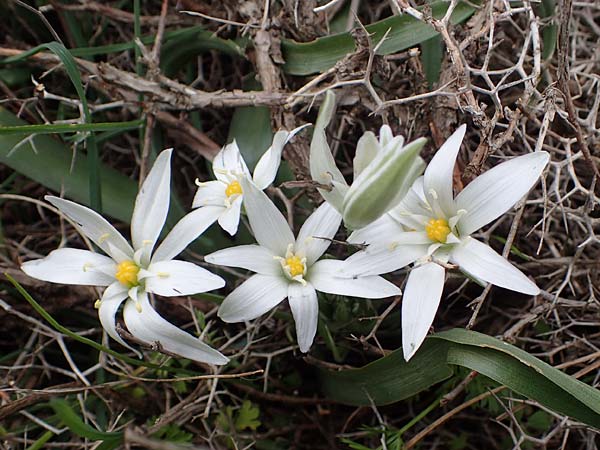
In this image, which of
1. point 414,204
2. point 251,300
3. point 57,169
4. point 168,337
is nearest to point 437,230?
point 414,204

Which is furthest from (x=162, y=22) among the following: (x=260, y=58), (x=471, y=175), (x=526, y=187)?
(x=526, y=187)

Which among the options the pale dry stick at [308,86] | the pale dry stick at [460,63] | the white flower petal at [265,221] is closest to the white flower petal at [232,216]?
the white flower petal at [265,221]

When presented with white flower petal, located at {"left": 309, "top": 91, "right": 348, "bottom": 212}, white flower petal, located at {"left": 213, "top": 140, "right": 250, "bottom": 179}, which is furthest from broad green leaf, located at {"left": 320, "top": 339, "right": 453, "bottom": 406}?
white flower petal, located at {"left": 213, "top": 140, "right": 250, "bottom": 179}

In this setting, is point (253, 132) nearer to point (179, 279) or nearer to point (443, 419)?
point (179, 279)

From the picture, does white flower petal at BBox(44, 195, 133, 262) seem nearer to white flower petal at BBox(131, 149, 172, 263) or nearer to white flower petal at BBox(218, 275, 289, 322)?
white flower petal at BBox(131, 149, 172, 263)

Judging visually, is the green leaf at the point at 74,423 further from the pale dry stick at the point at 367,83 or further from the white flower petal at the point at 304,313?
the pale dry stick at the point at 367,83

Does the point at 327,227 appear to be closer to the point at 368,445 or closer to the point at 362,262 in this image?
the point at 362,262
